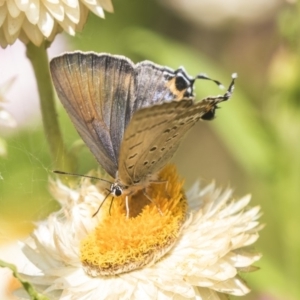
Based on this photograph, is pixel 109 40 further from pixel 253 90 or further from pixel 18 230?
pixel 18 230

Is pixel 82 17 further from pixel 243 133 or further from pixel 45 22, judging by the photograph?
pixel 243 133

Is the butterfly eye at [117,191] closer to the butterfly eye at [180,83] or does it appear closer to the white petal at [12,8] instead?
the butterfly eye at [180,83]

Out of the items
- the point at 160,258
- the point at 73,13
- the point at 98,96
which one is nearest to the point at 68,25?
the point at 73,13

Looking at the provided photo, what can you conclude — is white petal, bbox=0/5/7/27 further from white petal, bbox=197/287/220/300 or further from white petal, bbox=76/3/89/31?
white petal, bbox=197/287/220/300

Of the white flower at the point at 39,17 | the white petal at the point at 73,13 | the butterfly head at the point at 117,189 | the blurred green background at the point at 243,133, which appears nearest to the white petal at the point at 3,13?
the white flower at the point at 39,17

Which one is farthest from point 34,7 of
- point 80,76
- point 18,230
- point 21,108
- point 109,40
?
point 109,40
